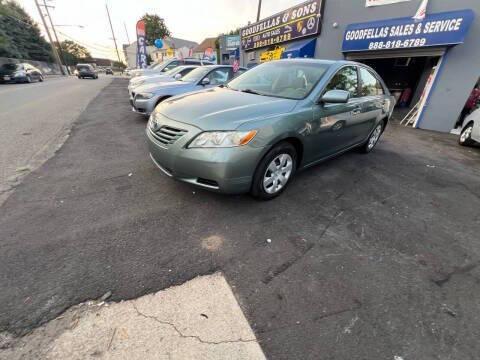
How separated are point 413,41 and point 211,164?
329 inches

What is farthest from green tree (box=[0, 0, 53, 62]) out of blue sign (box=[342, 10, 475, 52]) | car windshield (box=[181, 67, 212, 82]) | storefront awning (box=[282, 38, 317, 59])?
blue sign (box=[342, 10, 475, 52])

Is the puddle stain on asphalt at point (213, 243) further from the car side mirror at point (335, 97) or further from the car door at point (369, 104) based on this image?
the car door at point (369, 104)

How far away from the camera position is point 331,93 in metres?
2.89

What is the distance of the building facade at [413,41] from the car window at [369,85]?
4.22 m

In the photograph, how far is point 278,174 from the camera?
2.96 m

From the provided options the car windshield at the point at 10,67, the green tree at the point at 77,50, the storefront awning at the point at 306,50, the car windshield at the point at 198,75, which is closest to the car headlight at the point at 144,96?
the car windshield at the point at 198,75

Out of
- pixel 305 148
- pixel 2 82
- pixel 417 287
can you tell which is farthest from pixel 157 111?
pixel 2 82

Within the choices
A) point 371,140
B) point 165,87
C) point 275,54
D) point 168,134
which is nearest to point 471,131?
point 371,140

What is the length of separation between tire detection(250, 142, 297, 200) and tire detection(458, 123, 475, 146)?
227 inches

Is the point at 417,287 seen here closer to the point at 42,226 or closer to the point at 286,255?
the point at 286,255

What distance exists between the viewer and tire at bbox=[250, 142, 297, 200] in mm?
2674

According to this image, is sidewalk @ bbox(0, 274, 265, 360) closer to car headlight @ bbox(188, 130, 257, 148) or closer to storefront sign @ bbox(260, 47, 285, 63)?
car headlight @ bbox(188, 130, 257, 148)

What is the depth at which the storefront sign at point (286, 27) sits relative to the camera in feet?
33.6

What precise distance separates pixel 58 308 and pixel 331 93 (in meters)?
3.34
